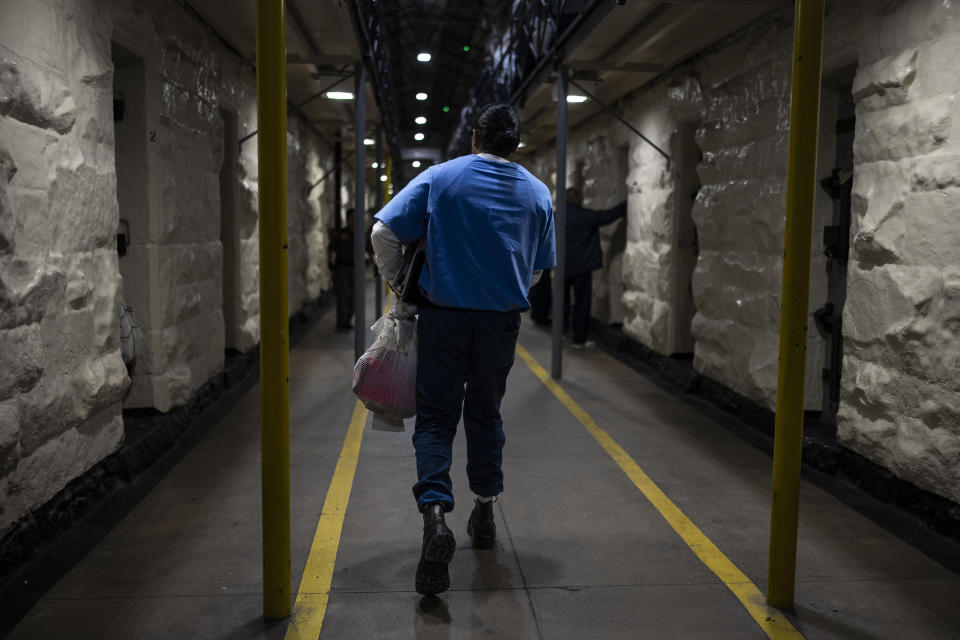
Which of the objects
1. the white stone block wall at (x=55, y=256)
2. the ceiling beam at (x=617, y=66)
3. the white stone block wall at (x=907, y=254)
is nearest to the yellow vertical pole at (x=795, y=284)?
the white stone block wall at (x=907, y=254)

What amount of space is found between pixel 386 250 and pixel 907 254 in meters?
2.68

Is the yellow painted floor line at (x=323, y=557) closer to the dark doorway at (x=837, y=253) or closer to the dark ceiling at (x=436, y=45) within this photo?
the dark doorway at (x=837, y=253)

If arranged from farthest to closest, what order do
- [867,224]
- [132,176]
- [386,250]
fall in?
1. [132,176]
2. [867,224]
3. [386,250]

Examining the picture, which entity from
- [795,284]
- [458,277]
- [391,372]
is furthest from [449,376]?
[795,284]

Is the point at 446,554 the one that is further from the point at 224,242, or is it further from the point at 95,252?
the point at 224,242

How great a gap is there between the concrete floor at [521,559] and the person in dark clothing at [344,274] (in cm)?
578

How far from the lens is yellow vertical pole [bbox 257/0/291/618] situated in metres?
2.82

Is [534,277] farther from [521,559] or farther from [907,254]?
[907,254]

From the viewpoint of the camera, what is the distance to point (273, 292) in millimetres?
2891

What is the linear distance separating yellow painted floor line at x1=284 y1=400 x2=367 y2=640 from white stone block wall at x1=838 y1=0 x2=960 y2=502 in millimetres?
2874

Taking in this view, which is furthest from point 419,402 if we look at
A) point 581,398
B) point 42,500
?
point 581,398

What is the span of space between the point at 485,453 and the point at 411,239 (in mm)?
998

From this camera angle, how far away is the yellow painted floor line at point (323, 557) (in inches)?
121

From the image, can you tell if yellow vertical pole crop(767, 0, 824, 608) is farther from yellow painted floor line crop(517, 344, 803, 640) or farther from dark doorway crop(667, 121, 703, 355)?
dark doorway crop(667, 121, 703, 355)
